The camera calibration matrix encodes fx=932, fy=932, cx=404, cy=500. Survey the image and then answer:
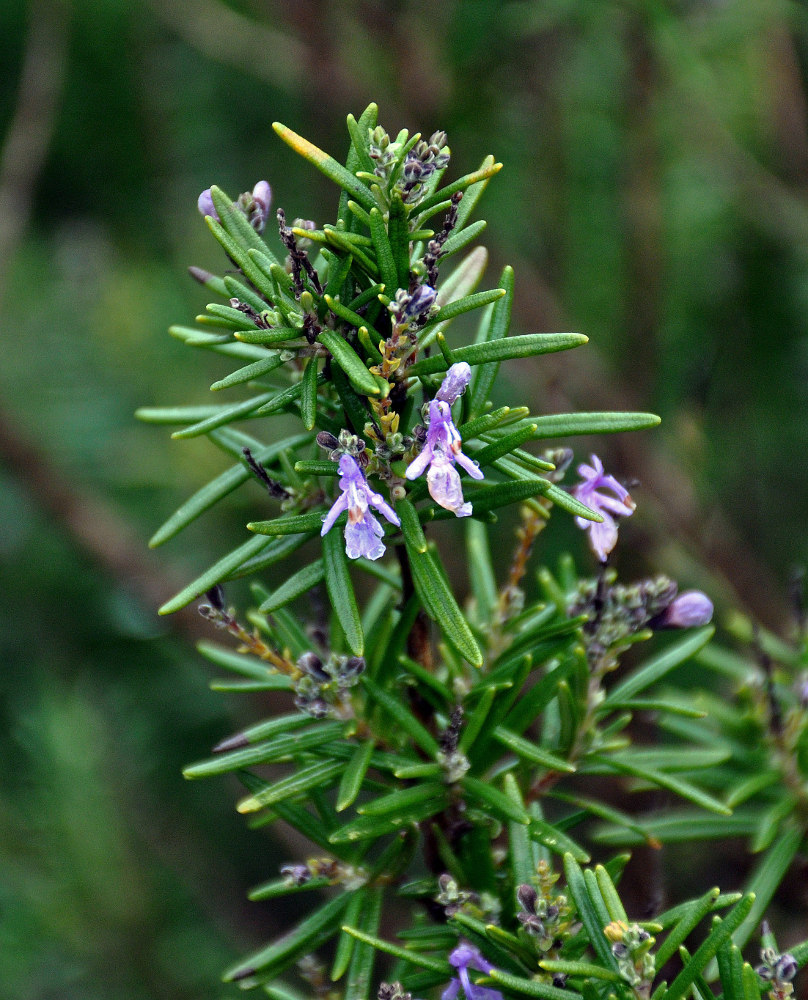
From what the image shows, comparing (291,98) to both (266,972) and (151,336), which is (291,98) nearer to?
(151,336)

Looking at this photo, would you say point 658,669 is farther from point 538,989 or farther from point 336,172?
point 336,172

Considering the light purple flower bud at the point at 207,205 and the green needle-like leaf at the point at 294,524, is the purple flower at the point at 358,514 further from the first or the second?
the light purple flower bud at the point at 207,205

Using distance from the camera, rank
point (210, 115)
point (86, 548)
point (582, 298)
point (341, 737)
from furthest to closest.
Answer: point (210, 115) → point (582, 298) → point (86, 548) → point (341, 737)

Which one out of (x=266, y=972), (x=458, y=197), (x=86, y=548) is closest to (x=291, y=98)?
(x=86, y=548)

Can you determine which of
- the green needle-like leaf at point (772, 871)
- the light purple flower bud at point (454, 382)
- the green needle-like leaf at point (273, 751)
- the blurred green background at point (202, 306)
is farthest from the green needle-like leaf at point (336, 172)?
the blurred green background at point (202, 306)

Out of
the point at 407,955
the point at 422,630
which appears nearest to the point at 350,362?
the point at 422,630

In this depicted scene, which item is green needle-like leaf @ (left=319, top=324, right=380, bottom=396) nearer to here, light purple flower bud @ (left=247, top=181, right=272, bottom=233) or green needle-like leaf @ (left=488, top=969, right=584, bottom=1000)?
light purple flower bud @ (left=247, top=181, right=272, bottom=233)

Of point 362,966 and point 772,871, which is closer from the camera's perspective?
point 362,966

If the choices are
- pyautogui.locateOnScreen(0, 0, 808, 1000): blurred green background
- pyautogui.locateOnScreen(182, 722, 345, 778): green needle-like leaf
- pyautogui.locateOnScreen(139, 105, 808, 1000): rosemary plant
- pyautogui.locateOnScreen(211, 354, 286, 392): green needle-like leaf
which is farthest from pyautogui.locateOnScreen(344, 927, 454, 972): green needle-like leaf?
pyautogui.locateOnScreen(0, 0, 808, 1000): blurred green background
